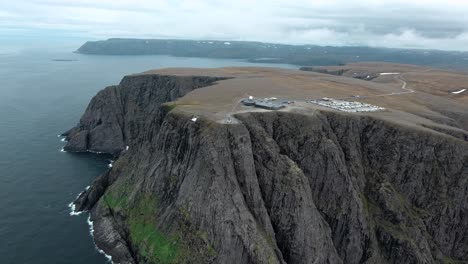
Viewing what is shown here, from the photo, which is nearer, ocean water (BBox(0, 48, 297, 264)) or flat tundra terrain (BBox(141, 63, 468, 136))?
ocean water (BBox(0, 48, 297, 264))

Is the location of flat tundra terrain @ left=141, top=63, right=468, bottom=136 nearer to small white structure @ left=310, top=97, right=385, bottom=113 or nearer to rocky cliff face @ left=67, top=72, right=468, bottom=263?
small white structure @ left=310, top=97, right=385, bottom=113

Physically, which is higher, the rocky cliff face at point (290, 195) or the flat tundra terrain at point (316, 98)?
the flat tundra terrain at point (316, 98)

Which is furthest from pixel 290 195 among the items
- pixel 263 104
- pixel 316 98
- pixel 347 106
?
pixel 316 98

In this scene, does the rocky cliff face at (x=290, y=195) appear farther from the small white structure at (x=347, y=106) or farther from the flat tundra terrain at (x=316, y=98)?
the small white structure at (x=347, y=106)

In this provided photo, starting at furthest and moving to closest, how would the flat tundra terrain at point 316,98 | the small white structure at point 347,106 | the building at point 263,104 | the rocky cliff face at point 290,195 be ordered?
the small white structure at point 347,106, the flat tundra terrain at point 316,98, the building at point 263,104, the rocky cliff face at point 290,195

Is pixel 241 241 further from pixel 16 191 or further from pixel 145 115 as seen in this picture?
pixel 145 115

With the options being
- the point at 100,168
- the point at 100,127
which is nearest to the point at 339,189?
the point at 100,168

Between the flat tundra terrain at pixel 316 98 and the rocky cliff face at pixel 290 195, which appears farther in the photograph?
the flat tundra terrain at pixel 316 98

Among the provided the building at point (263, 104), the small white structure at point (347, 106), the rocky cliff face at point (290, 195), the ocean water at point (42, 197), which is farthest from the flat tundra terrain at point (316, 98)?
the ocean water at point (42, 197)

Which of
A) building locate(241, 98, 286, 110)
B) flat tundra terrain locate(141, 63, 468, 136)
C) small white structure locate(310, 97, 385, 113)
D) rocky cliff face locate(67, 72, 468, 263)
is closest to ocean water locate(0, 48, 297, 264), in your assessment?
rocky cliff face locate(67, 72, 468, 263)
